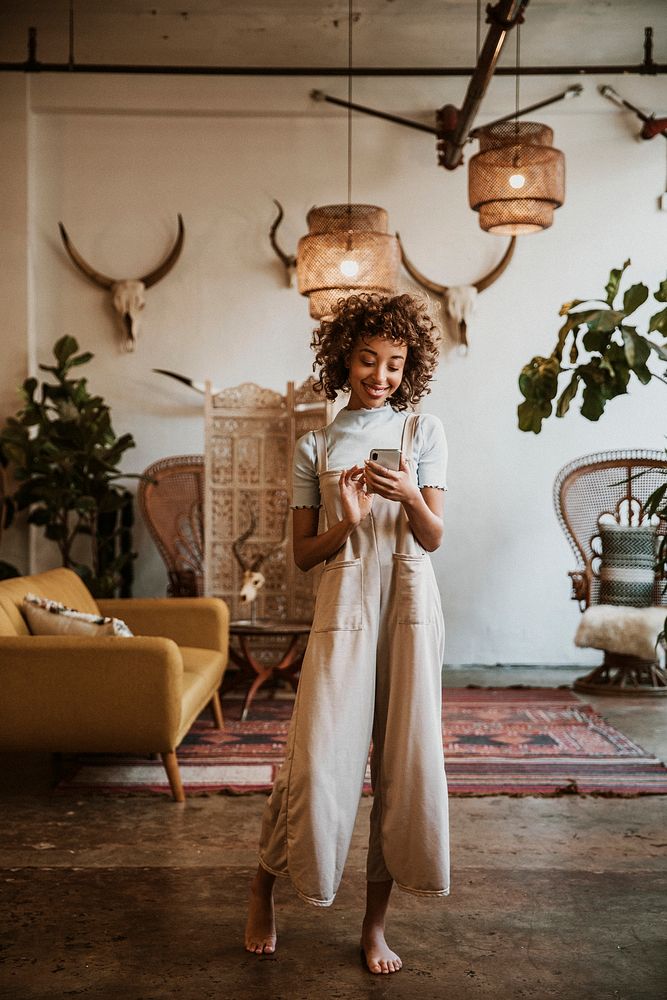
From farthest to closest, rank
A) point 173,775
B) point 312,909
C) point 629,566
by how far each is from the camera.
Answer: point 629,566 < point 173,775 < point 312,909

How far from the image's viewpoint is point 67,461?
21.9 ft

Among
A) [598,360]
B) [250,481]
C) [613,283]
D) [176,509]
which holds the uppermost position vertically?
[613,283]

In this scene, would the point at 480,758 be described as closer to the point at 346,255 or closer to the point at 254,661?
the point at 254,661

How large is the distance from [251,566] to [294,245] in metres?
2.50

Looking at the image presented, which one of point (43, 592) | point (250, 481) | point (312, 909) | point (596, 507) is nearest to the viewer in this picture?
point (312, 909)

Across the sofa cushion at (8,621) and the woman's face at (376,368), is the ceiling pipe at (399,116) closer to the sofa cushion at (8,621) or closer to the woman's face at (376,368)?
the sofa cushion at (8,621)

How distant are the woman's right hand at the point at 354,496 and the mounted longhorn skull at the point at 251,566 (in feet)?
11.2

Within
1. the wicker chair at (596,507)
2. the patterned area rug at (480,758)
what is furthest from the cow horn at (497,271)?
the patterned area rug at (480,758)

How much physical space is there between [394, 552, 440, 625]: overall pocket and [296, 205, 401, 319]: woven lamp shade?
11.6 feet

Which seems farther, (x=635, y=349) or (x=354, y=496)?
(x=635, y=349)

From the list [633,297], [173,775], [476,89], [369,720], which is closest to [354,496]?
[369,720]

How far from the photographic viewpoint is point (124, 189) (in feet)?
24.2

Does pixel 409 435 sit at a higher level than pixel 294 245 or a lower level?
lower

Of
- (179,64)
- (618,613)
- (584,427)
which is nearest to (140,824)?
(618,613)
